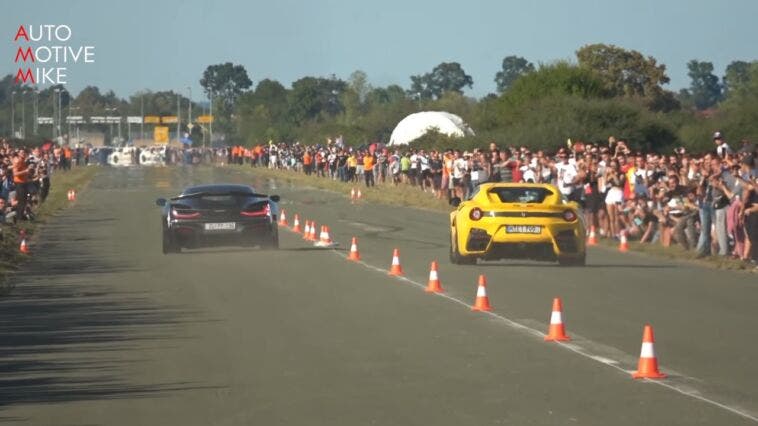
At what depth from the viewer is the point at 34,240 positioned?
1427 inches

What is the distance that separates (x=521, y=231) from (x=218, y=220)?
6315mm

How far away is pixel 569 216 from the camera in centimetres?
2597

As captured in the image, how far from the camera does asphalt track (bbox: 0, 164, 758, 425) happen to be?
11594mm

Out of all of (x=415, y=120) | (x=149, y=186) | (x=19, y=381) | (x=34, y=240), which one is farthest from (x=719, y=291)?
(x=415, y=120)

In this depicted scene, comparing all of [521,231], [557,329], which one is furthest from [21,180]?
[557,329]

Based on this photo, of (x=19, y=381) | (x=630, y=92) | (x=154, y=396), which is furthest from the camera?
(x=630, y=92)

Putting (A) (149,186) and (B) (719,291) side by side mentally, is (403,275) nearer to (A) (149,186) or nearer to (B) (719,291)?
(B) (719,291)

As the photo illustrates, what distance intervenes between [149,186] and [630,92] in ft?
193

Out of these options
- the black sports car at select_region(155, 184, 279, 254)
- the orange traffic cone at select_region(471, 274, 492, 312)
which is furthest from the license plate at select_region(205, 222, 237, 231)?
the orange traffic cone at select_region(471, 274, 492, 312)

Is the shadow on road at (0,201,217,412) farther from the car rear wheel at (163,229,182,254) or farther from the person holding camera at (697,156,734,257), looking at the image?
the person holding camera at (697,156,734,257)

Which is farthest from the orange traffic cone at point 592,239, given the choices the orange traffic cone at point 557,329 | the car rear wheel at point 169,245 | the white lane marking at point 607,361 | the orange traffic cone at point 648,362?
the orange traffic cone at point 648,362

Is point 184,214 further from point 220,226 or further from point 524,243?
point 524,243

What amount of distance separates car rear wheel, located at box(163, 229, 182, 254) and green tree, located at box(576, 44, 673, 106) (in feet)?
332

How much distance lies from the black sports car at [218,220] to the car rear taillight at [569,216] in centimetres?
626
